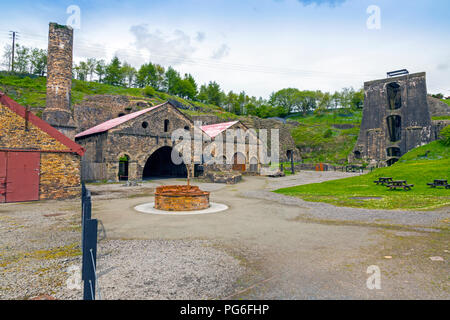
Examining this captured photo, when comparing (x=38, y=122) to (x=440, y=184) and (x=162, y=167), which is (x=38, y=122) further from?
(x=440, y=184)

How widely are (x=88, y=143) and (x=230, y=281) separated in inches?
1122

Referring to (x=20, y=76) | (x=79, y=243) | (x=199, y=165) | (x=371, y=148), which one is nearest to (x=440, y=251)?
(x=79, y=243)

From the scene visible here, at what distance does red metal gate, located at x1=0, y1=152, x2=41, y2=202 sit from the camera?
13562mm

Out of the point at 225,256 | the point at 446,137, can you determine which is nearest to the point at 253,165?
the point at 446,137

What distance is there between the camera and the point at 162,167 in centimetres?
3597

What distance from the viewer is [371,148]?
45125 millimetres

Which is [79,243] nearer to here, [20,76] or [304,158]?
[304,158]

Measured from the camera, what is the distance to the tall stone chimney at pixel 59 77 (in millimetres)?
23203

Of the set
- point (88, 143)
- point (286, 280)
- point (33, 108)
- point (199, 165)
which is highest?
point (33, 108)

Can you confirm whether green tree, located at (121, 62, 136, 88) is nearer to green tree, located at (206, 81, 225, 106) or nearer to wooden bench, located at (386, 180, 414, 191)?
green tree, located at (206, 81, 225, 106)

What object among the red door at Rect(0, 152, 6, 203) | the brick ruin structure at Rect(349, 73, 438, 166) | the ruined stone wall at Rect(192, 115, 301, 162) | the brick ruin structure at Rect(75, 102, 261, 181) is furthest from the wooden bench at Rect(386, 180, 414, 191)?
the ruined stone wall at Rect(192, 115, 301, 162)

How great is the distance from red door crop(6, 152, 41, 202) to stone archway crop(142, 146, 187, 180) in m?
18.8

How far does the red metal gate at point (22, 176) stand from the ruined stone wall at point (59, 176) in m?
0.28

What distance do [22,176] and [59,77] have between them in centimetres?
1361
